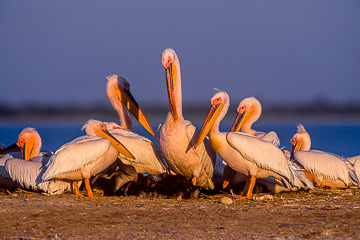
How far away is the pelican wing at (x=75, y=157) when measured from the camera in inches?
220

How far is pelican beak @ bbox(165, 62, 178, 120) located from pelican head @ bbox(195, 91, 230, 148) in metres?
0.40

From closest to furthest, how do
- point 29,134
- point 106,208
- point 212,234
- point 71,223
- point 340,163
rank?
point 212,234, point 71,223, point 106,208, point 340,163, point 29,134

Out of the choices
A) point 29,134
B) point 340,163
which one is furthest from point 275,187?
point 29,134

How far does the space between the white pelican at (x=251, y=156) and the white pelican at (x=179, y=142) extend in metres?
0.27

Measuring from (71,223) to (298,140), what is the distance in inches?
167

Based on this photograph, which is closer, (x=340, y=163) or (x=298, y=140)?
(x=340, y=163)

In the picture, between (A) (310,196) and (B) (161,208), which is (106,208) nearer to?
(B) (161,208)

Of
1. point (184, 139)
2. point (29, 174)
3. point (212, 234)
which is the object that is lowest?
point (212, 234)

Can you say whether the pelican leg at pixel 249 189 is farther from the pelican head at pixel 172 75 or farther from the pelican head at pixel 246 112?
the pelican head at pixel 246 112

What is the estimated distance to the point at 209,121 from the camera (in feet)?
19.4

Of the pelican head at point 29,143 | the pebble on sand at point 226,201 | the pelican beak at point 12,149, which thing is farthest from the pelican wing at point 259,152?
the pelican beak at point 12,149

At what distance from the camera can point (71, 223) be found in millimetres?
→ 4223

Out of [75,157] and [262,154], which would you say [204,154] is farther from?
[75,157]

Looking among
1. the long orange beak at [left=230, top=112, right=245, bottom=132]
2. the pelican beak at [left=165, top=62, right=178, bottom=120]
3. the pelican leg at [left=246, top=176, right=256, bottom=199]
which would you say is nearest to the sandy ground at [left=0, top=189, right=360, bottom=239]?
the pelican leg at [left=246, top=176, right=256, bottom=199]
